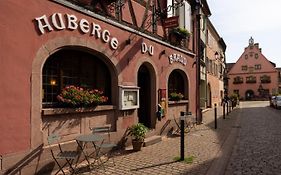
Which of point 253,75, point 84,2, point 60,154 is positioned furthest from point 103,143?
point 253,75

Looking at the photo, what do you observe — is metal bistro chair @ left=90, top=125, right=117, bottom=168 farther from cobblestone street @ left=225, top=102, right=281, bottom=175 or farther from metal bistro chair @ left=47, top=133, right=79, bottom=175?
cobblestone street @ left=225, top=102, right=281, bottom=175

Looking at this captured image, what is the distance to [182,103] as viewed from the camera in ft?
43.5

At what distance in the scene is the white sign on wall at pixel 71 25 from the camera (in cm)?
607

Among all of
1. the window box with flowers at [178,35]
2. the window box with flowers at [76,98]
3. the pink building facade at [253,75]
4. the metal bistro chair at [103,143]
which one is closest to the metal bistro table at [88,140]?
the metal bistro chair at [103,143]

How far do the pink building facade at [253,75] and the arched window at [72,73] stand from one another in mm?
55494

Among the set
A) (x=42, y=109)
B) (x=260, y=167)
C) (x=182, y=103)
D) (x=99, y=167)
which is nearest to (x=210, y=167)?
(x=260, y=167)

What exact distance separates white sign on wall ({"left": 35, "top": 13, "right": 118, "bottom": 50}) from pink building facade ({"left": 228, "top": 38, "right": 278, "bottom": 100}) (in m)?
56.0

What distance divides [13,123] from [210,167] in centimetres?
458

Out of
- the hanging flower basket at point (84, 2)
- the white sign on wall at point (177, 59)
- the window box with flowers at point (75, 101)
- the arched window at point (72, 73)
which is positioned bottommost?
the window box with flowers at point (75, 101)

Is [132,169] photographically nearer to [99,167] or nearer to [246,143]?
[99,167]

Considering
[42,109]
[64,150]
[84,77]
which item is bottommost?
[64,150]

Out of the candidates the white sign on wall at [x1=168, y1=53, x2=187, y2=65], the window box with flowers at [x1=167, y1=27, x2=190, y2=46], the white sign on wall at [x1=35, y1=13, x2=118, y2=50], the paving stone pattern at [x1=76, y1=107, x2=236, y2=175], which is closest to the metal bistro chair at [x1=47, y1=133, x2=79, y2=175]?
the paving stone pattern at [x1=76, y1=107, x2=236, y2=175]

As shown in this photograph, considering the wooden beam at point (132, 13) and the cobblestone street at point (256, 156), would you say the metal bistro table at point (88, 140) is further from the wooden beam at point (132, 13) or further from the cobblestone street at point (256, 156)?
the wooden beam at point (132, 13)

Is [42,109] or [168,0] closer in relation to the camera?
[42,109]
